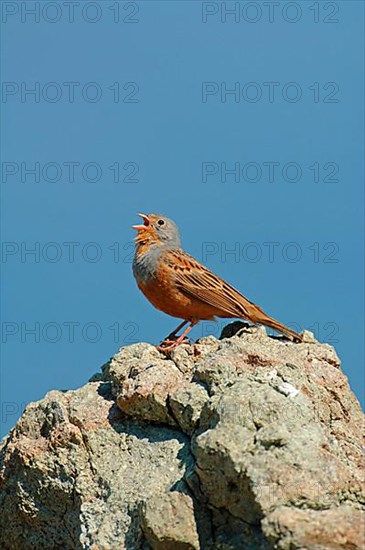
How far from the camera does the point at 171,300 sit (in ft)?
39.2

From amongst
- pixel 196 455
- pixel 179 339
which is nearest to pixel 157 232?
pixel 179 339

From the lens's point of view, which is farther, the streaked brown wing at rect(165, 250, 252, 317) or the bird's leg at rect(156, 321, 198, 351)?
the streaked brown wing at rect(165, 250, 252, 317)

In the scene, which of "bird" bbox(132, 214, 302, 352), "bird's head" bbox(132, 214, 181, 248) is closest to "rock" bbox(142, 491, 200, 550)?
"bird" bbox(132, 214, 302, 352)

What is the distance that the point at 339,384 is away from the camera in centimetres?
854

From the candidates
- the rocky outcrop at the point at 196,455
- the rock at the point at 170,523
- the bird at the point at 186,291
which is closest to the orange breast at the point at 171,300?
the bird at the point at 186,291

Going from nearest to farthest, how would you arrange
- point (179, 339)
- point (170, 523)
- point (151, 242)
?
point (170, 523)
point (179, 339)
point (151, 242)

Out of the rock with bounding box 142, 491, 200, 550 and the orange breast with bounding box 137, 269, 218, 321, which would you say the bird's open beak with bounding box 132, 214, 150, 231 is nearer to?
the orange breast with bounding box 137, 269, 218, 321

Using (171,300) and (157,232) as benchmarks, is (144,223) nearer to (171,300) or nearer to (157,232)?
(157,232)

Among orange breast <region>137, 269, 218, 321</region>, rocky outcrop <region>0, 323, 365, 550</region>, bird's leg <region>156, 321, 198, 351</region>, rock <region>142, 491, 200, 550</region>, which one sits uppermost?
orange breast <region>137, 269, 218, 321</region>

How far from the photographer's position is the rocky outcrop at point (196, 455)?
6.47 m

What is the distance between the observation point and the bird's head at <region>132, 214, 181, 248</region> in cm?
1267

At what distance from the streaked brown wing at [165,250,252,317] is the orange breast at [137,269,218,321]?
77 mm

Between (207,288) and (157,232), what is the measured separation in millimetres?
1291

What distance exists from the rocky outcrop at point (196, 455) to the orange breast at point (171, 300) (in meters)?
2.65
